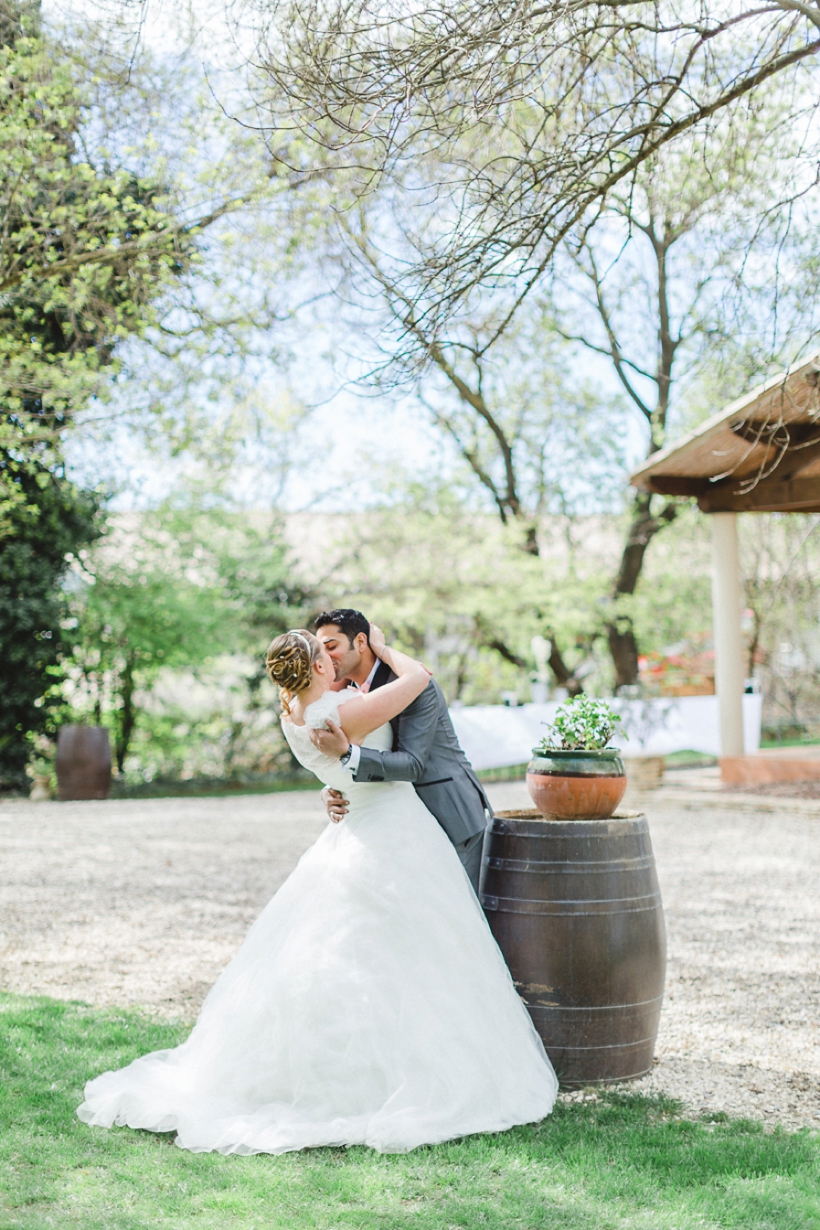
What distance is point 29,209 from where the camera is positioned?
7.55 m

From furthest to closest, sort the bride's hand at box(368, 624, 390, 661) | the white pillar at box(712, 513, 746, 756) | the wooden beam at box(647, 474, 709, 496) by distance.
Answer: the white pillar at box(712, 513, 746, 756) → the wooden beam at box(647, 474, 709, 496) → the bride's hand at box(368, 624, 390, 661)

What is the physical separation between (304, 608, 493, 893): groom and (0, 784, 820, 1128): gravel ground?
112cm

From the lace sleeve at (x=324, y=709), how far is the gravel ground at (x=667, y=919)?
5.87 feet

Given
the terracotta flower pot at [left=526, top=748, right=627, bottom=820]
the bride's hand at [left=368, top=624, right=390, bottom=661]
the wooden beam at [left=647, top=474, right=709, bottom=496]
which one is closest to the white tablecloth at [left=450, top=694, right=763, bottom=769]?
the wooden beam at [left=647, top=474, right=709, bottom=496]

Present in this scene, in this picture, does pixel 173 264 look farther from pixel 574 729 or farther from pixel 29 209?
pixel 574 729

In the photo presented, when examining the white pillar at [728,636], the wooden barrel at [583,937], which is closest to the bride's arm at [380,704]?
the wooden barrel at [583,937]

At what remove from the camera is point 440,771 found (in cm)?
403

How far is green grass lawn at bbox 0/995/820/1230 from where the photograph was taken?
2.86 meters

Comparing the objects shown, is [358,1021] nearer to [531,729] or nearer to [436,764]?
[436,764]

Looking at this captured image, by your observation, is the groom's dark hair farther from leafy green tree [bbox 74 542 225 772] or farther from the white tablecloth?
leafy green tree [bbox 74 542 225 772]

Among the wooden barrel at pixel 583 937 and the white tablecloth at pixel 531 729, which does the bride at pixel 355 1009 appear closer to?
the wooden barrel at pixel 583 937

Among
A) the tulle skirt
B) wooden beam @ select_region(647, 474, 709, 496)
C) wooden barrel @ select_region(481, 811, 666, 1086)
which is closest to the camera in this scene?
the tulle skirt

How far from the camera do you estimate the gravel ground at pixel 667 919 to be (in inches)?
176

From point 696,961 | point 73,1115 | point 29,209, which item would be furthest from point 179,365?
point 73,1115
